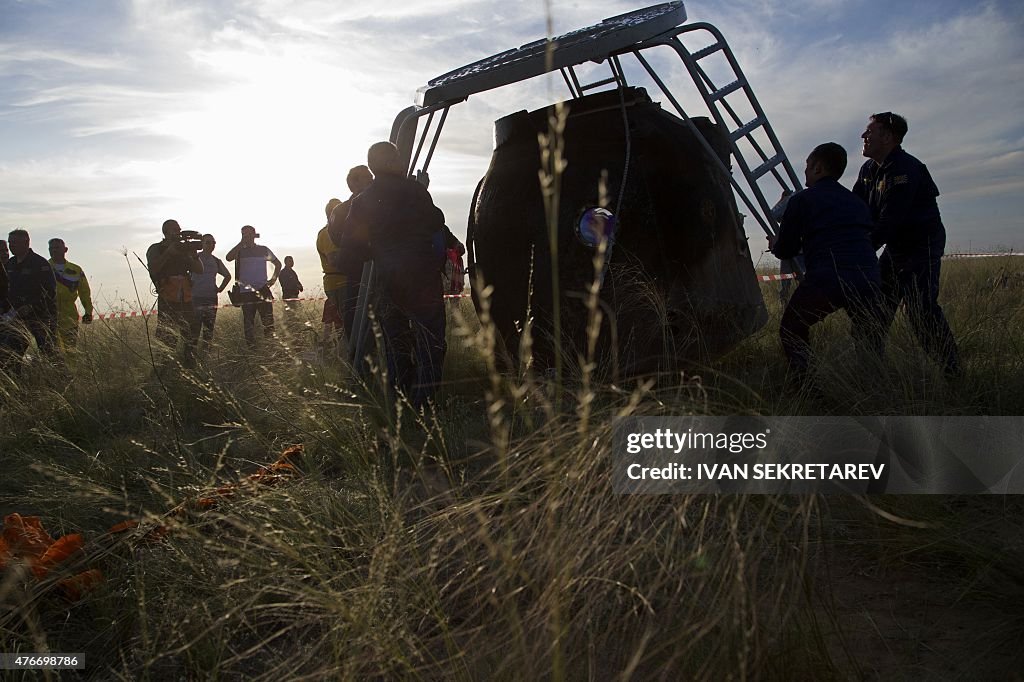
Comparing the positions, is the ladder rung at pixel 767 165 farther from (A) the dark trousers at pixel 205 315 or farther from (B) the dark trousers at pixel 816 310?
(A) the dark trousers at pixel 205 315

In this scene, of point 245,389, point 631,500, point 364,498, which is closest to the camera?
point 631,500

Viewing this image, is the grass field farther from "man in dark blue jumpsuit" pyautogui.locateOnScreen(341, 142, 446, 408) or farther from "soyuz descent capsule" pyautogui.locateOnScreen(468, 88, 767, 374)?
"man in dark blue jumpsuit" pyautogui.locateOnScreen(341, 142, 446, 408)

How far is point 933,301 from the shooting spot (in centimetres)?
469

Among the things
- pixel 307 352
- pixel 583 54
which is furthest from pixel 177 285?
pixel 583 54

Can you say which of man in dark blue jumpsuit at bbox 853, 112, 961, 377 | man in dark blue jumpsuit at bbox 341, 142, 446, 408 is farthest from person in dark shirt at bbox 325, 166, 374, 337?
man in dark blue jumpsuit at bbox 853, 112, 961, 377

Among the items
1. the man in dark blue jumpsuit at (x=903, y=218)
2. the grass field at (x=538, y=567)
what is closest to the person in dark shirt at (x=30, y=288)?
the grass field at (x=538, y=567)

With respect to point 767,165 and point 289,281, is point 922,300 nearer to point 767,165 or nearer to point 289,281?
point 767,165

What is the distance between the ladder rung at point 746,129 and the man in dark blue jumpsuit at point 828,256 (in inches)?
24.3

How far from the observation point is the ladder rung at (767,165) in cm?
504

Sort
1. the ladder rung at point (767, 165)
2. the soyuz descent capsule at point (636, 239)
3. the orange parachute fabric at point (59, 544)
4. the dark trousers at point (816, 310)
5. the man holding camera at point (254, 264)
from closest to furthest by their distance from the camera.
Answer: the orange parachute fabric at point (59, 544) → the dark trousers at point (816, 310) → the soyuz descent capsule at point (636, 239) → the ladder rung at point (767, 165) → the man holding camera at point (254, 264)

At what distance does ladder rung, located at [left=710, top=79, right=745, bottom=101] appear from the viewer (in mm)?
5109

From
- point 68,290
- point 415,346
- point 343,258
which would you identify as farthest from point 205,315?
point 415,346

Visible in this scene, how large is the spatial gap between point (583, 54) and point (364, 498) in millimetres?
3236

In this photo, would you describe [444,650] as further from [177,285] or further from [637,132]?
[177,285]
